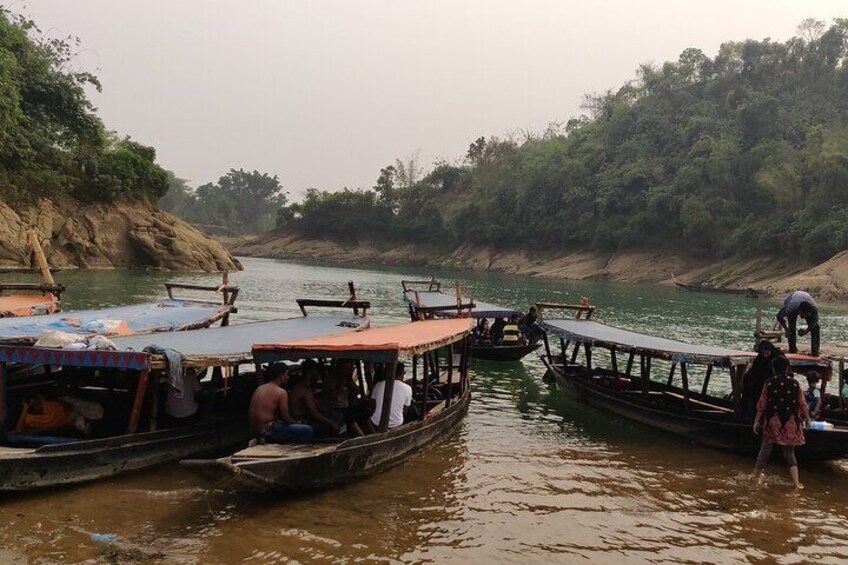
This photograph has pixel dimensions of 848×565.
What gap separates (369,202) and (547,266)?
134 feet

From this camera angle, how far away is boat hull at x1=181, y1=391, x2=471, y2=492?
7.18m

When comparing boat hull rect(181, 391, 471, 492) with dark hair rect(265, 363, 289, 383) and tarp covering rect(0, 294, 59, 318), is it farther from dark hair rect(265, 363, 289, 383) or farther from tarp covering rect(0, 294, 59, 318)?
tarp covering rect(0, 294, 59, 318)

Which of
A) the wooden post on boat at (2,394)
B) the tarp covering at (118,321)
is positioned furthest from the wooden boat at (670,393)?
the wooden post on boat at (2,394)

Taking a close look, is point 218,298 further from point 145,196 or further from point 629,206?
point 629,206

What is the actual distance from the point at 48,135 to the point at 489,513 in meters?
47.8

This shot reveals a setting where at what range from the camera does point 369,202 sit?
111875 mm

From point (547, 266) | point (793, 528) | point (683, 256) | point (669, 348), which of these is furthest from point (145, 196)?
point (793, 528)

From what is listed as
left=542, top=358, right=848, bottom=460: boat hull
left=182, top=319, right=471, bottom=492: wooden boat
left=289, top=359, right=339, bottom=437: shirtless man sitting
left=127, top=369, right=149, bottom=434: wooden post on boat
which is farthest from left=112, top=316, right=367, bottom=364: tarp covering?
left=542, top=358, right=848, bottom=460: boat hull

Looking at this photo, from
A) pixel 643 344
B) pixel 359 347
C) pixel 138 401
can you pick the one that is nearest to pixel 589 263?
pixel 643 344

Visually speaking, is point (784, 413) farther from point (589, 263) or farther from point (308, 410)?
point (589, 263)

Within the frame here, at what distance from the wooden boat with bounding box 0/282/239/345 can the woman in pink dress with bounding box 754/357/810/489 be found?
9.58m

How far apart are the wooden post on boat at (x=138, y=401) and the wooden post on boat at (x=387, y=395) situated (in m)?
2.99

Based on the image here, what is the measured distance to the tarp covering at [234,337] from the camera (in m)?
9.59

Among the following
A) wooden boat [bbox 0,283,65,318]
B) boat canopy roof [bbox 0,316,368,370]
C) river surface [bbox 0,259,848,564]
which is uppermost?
wooden boat [bbox 0,283,65,318]
